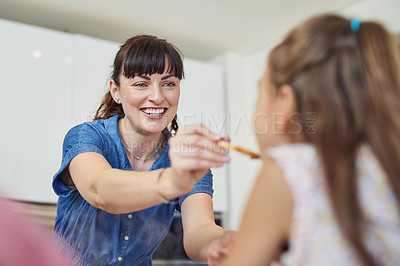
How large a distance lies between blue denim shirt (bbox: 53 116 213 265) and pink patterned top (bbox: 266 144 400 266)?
570 mm

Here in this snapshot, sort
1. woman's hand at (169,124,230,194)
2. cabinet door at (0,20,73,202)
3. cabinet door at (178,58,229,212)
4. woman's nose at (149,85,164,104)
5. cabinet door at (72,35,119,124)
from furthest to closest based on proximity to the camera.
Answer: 1. cabinet door at (178,58,229,212)
2. cabinet door at (72,35,119,124)
3. cabinet door at (0,20,73,202)
4. woman's nose at (149,85,164,104)
5. woman's hand at (169,124,230,194)

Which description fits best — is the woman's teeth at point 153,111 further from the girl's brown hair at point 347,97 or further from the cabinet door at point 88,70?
the cabinet door at point 88,70

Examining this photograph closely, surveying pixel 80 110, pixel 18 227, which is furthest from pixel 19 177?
pixel 18 227

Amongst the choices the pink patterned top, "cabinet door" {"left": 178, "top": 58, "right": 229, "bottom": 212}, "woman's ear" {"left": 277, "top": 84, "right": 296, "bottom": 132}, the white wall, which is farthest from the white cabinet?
the pink patterned top

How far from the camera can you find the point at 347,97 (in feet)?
2.06

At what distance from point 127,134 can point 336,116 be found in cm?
72

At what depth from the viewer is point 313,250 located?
1.95ft

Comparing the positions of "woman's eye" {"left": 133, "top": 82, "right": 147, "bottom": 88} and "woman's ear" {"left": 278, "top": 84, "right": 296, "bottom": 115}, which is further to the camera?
"woman's eye" {"left": 133, "top": 82, "right": 147, "bottom": 88}

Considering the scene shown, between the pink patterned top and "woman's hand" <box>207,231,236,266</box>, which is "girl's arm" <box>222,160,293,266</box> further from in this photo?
"woman's hand" <box>207,231,236,266</box>

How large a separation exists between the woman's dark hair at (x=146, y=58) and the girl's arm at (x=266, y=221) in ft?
1.85

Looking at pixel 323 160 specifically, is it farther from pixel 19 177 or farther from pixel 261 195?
pixel 19 177

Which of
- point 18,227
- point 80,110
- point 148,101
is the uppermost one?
point 80,110

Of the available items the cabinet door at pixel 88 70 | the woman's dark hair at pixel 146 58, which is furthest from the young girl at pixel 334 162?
the cabinet door at pixel 88 70

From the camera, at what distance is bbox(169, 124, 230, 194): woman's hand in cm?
81
